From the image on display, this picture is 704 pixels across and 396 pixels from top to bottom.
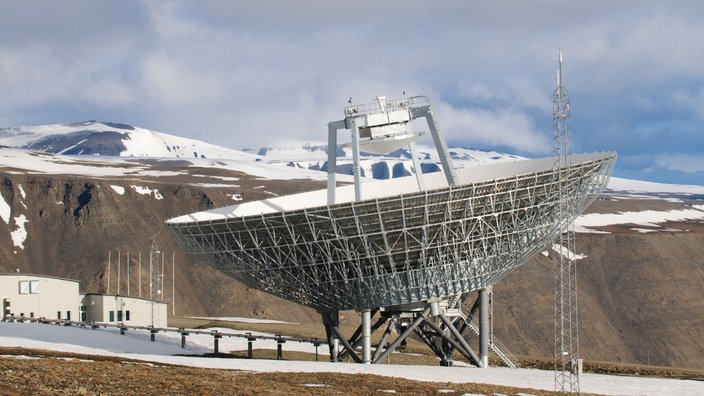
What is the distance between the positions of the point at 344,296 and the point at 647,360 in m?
98.9

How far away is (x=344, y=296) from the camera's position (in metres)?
63.5

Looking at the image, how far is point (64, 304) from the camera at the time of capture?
3711 inches

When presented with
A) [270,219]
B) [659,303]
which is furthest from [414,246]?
[659,303]

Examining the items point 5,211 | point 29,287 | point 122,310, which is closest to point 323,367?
point 29,287

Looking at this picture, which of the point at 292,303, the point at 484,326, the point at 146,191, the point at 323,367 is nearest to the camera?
the point at 323,367

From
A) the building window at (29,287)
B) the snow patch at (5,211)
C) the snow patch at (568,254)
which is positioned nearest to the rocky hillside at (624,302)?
the snow patch at (568,254)

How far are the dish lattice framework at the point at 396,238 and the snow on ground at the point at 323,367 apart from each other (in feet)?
17.2

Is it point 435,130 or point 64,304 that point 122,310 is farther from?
point 435,130

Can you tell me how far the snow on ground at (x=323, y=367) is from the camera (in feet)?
171

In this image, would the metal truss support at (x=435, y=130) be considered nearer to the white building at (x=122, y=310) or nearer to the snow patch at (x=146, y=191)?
the white building at (x=122, y=310)

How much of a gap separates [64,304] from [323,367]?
150 ft

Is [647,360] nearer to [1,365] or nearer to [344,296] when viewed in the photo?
[344,296]

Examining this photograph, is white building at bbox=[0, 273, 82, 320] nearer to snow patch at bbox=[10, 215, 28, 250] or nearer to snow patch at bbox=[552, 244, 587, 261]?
snow patch at bbox=[552, 244, 587, 261]

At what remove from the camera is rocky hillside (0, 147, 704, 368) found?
6102 inches
